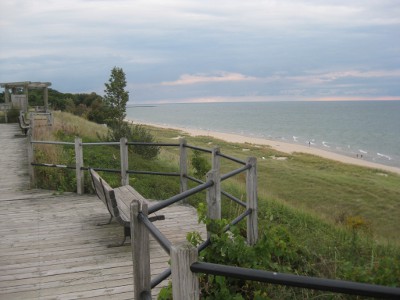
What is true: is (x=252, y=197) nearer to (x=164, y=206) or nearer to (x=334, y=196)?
(x=164, y=206)

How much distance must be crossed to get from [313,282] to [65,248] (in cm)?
513

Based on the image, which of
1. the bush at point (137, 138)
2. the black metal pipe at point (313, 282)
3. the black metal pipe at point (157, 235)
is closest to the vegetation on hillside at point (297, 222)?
the bush at point (137, 138)

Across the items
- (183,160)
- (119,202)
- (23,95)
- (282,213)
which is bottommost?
(282,213)

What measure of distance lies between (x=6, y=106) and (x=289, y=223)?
27370 mm

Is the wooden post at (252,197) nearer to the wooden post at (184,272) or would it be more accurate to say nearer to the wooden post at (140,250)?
the wooden post at (140,250)

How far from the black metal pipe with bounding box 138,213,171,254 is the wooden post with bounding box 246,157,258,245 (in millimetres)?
2985

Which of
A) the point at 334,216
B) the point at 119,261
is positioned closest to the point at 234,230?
the point at 119,261

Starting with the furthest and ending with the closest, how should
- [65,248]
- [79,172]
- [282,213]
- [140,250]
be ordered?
[282,213]
[79,172]
[65,248]
[140,250]

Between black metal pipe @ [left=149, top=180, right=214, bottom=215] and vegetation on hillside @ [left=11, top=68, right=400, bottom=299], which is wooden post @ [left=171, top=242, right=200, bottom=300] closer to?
black metal pipe @ [left=149, top=180, right=214, bottom=215]

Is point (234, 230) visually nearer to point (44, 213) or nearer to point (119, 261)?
point (119, 261)

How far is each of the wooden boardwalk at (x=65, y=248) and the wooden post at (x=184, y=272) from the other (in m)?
2.72

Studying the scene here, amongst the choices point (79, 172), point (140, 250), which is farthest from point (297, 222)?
point (140, 250)

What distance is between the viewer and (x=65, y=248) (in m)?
6.33

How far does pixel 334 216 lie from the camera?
50.8 ft
